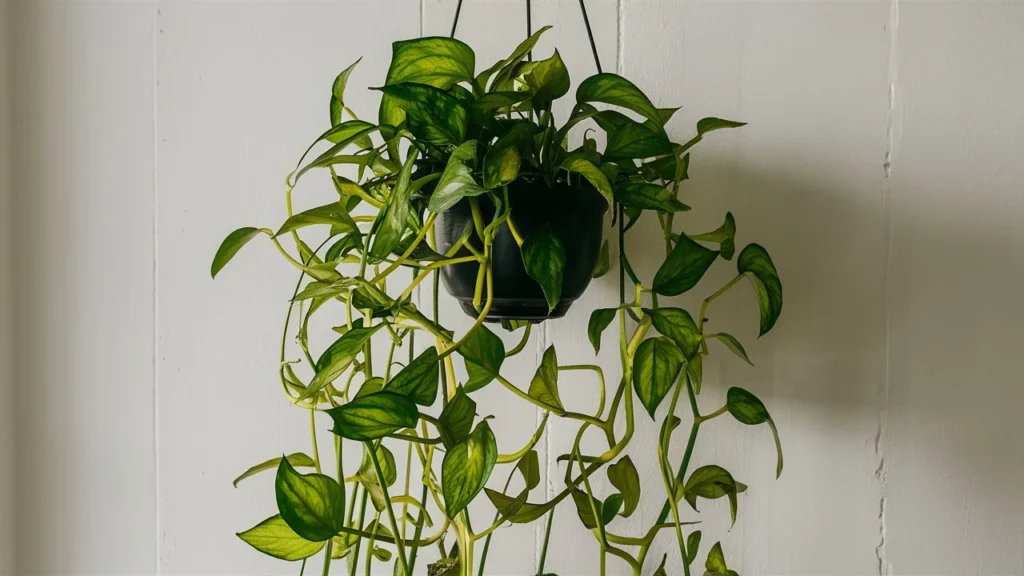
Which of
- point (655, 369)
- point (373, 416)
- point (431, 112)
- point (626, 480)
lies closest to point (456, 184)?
point (431, 112)

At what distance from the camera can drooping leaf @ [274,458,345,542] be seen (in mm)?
510

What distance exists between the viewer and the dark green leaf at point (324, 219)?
0.63 metres

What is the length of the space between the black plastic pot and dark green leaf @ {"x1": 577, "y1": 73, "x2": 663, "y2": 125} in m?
0.08

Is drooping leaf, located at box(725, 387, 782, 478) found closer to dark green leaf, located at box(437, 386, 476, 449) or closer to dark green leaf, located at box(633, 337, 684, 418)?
dark green leaf, located at box(633, 337, 684, 418)

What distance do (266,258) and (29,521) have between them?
0.47 metres

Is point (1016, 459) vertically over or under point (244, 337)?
under

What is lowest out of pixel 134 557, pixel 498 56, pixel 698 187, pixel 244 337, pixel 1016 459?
pixel 134 557

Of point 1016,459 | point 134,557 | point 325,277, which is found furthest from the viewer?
point 134,557

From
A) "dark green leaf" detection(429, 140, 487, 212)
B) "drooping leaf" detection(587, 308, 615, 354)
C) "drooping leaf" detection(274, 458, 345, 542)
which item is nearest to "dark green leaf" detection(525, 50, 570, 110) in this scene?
"dark green leaf" detection(429, 140, 487, 212)

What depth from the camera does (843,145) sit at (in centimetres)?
87

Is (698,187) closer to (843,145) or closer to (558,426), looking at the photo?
(843,145)

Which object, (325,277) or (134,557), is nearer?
(325,277)

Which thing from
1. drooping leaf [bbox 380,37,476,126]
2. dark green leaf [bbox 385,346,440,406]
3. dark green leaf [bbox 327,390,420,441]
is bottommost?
dark green leaf [bbox 327,390,420,441]

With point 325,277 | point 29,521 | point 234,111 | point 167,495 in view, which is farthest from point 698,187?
point 29,521
